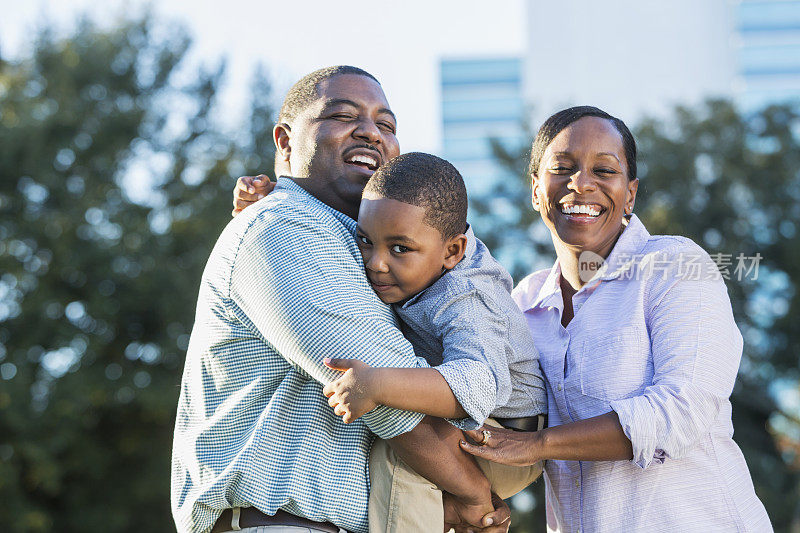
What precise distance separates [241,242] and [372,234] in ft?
1.39

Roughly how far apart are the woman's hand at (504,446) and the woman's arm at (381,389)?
31cm

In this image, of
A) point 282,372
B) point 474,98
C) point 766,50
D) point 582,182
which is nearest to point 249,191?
point 282,372

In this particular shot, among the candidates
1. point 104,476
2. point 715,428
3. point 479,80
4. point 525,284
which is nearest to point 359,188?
point 525,284

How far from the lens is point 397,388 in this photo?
102 inches

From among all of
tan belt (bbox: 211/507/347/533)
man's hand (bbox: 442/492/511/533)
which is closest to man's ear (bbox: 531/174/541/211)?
man's hand (bbox: 442/492/511/533)

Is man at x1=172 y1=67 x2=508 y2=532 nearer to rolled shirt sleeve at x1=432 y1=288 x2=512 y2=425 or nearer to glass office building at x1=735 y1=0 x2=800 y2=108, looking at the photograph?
rolled shirt sleeve at x1=432 y1=288 x2=512 y2=425

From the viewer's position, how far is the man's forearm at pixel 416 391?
8.50 ft

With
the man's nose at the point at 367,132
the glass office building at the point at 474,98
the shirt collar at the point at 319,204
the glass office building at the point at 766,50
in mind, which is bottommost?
the glass office building at the point at 474,98

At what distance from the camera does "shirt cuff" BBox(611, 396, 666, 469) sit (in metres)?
3.05

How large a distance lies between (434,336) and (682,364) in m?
0.87

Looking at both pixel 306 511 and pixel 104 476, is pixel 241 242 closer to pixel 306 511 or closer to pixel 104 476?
pixel 306 511

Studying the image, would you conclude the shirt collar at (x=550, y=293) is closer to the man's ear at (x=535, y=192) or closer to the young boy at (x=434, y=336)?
the man's ear at (x=535, y=192)

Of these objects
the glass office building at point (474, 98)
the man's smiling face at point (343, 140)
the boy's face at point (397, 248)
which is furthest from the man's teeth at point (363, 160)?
the glass office building at point (474, 98)

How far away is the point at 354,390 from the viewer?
8.47 feet
